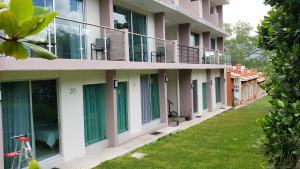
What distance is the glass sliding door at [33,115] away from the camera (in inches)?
315

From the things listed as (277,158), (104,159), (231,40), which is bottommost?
(104,159)

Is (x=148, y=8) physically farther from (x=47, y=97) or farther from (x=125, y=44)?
(x=47, y=97)

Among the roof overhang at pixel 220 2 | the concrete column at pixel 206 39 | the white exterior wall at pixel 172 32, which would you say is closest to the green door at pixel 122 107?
the white exterior wall at pixel 172 32

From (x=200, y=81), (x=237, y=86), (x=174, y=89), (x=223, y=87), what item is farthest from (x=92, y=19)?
(x=237, y=86)

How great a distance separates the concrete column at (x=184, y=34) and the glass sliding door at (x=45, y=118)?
1177 cm

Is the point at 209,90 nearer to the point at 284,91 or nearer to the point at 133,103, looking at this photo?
the point at 133,103

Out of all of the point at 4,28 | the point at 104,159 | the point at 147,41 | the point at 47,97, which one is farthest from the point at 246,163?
the point at 4,28

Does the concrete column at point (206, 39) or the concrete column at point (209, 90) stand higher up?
the concrete column at point (206, 39)

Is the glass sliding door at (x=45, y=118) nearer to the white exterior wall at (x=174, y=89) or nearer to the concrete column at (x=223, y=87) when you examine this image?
the white exterior wall at (x=174, y=89)

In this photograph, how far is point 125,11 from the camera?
13.9m

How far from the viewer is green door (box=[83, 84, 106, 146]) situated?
36.3ft

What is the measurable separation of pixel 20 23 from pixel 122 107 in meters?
12.5

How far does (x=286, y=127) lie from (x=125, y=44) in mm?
7969

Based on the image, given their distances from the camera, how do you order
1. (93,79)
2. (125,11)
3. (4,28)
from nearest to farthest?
(4,28) < (93,79) < (125,11)
